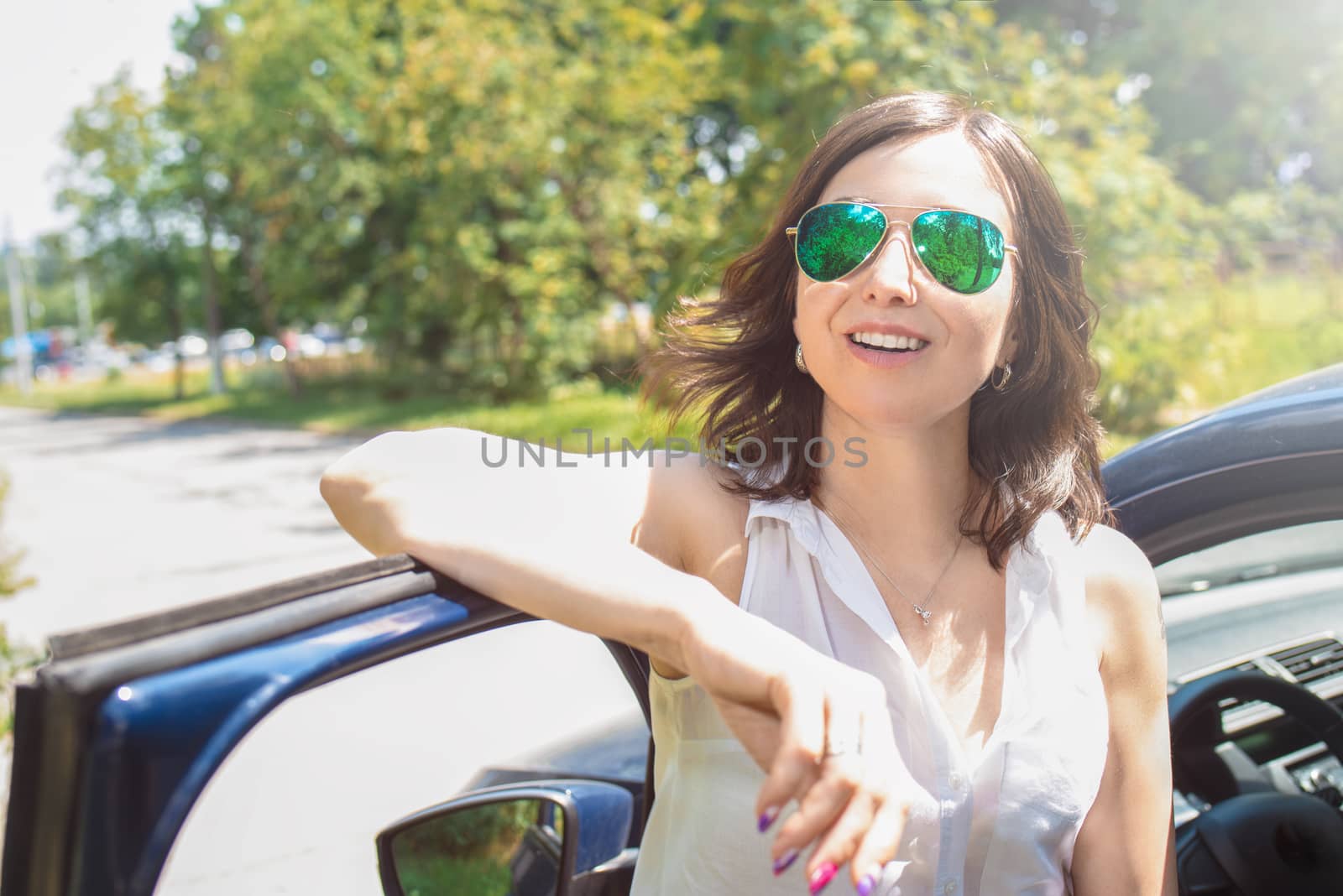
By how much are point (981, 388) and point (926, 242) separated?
355 millimetres

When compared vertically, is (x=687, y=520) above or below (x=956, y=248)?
below

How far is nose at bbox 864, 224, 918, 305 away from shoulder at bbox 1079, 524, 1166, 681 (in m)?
0.45

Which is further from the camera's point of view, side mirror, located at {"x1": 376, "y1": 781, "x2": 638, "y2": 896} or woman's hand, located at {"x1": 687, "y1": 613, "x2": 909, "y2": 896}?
side mirror, located at {"x1": 376, "y1": 781, "x2": 638, "y2": 896}

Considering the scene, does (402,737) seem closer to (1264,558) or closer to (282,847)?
(282,847)

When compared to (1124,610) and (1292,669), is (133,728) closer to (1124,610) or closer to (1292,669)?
(1124,610)

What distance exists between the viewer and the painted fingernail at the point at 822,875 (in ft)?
2.81

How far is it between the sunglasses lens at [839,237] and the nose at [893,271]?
0.02 meters

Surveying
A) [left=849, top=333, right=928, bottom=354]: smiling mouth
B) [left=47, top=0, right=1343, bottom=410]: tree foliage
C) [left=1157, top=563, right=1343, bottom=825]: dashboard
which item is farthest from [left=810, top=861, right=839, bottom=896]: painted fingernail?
[left=47, top=0, right=1343, bottom=410]: tree foliage

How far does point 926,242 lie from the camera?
4.58 ft

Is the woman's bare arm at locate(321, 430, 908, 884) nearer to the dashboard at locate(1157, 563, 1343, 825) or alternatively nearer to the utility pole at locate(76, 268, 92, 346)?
the dashboard at locate(1157, 563, 1343, 825)

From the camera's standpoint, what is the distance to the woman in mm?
1170

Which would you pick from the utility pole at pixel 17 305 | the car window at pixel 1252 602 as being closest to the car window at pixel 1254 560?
the car window at pixel 1252 602

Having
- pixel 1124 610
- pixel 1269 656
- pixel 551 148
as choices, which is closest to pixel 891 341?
pixel 1124 610

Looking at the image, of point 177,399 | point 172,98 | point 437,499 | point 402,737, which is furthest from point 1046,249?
point 177,399
